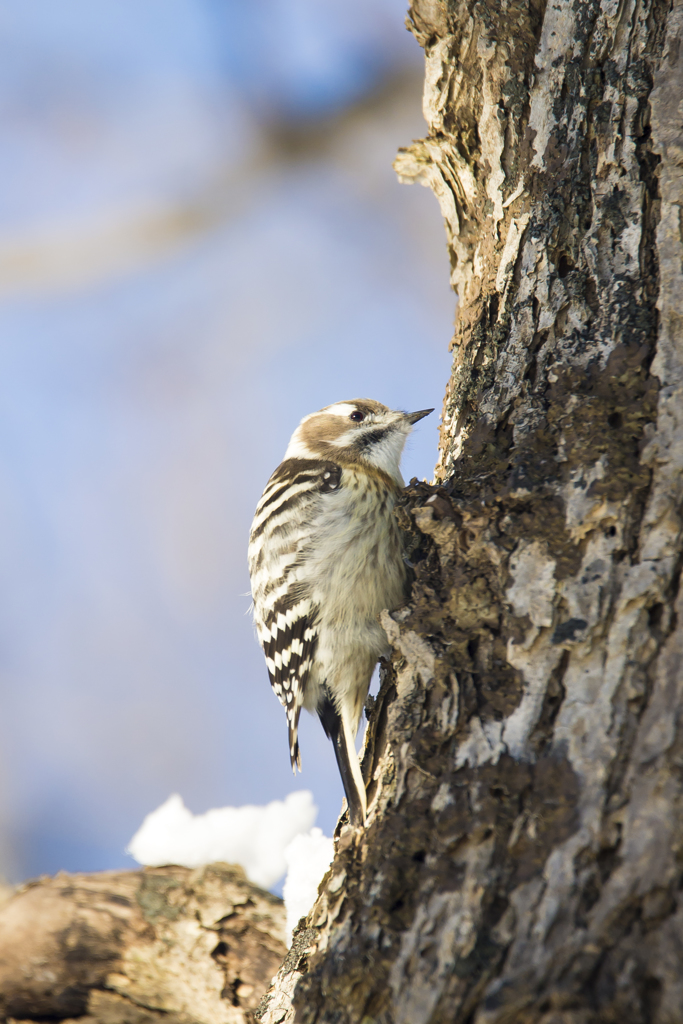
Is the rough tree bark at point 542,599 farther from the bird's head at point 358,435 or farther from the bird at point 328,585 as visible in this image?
the bird's head at point 358,435

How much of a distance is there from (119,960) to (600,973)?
1.88 meters

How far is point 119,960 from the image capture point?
260 centimetres

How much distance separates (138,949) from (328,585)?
136cm

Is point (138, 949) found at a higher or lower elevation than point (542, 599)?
lower

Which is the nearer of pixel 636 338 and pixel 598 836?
pixel 598 836

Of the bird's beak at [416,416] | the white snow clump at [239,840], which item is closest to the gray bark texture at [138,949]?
the white snow clump at [239,840]

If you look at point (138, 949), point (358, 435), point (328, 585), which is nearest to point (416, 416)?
point (358, 435)

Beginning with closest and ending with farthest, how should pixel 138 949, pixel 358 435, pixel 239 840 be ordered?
pixel 138 949 → pixel 239 840 → pixel 358 435

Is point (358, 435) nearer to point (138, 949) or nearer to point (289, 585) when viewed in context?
point (289, 585)

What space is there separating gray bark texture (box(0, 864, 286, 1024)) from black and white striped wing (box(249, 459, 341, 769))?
1.98 feet

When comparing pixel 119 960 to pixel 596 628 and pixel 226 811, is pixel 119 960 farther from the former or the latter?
pixel 596 628

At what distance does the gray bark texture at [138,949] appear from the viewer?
252 centimetres

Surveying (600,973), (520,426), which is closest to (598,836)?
(600,973)

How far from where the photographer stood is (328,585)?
2.97 meters
